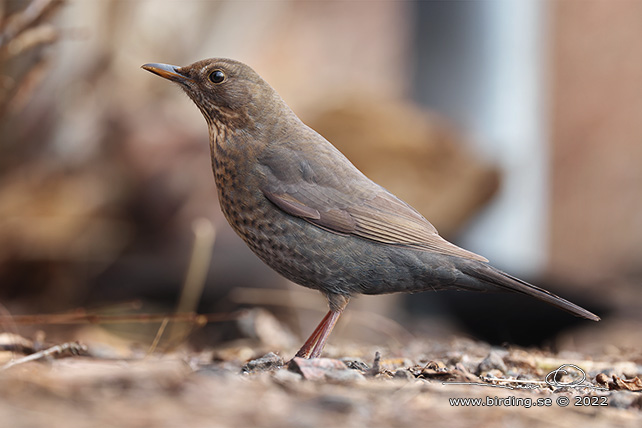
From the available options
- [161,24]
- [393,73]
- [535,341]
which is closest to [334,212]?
[535,341]

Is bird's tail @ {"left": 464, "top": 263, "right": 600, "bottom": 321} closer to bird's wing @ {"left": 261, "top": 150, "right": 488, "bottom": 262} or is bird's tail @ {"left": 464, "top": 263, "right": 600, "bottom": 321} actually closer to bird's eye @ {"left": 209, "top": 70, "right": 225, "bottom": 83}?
bird's wing @ {"left": 261, "top": 150, "right": 488, "bottom": 262}

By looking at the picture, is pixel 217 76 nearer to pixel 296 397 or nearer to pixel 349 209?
pixel 349 209

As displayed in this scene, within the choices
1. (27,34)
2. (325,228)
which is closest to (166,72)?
(27,34)

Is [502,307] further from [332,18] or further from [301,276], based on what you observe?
[332,18]

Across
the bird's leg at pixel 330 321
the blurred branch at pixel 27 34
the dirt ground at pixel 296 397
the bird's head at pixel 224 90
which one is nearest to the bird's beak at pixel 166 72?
the bird's head at pixel 224 90

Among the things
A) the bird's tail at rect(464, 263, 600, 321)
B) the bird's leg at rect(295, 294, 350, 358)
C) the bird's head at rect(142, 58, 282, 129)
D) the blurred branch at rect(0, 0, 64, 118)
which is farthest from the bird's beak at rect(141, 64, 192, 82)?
the bird's tail at rect(464, 263, 600, 321)

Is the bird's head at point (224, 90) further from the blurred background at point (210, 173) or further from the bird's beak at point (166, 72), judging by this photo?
the blurred background at point (210, 173)
